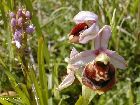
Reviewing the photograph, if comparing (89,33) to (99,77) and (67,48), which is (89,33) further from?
(67,48)

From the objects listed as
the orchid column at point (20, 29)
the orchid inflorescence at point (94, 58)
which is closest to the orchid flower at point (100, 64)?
the orchid inflorescence at point (94, 58)

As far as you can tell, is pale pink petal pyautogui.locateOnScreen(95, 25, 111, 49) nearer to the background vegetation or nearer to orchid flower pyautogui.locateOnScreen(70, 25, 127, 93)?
orchid flower pyautogui.locateOnScreen(70, 25, 127, 93)

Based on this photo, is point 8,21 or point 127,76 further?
point 127,76

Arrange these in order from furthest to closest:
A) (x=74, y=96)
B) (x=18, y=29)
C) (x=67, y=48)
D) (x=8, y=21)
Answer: (x=67, y=48)
(x=74, y=96)
(x=8, y=21)
(x=18, y=29)

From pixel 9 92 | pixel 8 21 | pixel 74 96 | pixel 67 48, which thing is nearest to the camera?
pixel 8 21

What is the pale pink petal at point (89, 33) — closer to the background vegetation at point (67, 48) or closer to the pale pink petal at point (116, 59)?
the pale pink petal at point (116, 59)

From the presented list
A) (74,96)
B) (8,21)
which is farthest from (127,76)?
(8,21)

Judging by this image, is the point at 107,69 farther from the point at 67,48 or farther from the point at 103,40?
the point at 67,48
